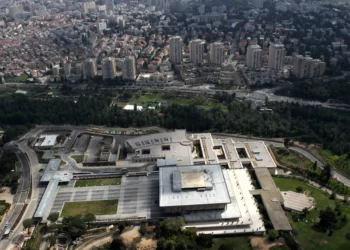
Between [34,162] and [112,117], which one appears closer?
[34,162]

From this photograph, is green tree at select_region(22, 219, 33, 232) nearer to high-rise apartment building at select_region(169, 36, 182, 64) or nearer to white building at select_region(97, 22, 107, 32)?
high-rise apartment building at select_region(169, 36, 182, 64)

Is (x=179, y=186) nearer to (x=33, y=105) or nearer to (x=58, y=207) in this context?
(x=58, y=207)

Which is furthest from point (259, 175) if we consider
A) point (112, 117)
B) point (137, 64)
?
point (137, 64)

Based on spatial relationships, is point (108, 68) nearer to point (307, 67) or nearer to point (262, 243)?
point (307, 67)

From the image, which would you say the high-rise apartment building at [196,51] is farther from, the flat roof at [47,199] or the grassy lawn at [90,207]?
the grassy lawn at [90,207]

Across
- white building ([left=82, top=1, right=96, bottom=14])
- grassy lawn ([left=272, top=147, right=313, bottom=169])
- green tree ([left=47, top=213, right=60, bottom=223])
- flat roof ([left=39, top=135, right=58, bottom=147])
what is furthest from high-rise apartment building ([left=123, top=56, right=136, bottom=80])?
white building ([left=82, top=1, right=96, bottom=14])

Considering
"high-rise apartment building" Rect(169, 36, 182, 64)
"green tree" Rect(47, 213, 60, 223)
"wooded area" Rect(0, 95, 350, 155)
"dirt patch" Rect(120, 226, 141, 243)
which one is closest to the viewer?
"dirt patch" Rect(120, 226, 141, 243)

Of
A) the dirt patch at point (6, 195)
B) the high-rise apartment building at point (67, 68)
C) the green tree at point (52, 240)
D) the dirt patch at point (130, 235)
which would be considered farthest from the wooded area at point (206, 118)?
the green tree at point (52, 240)

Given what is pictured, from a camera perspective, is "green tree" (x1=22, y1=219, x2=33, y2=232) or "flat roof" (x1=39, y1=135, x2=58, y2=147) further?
"flat roof" (x1=39, y1=135, x2=58, y2=147)

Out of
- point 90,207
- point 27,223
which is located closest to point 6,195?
point 27,223
